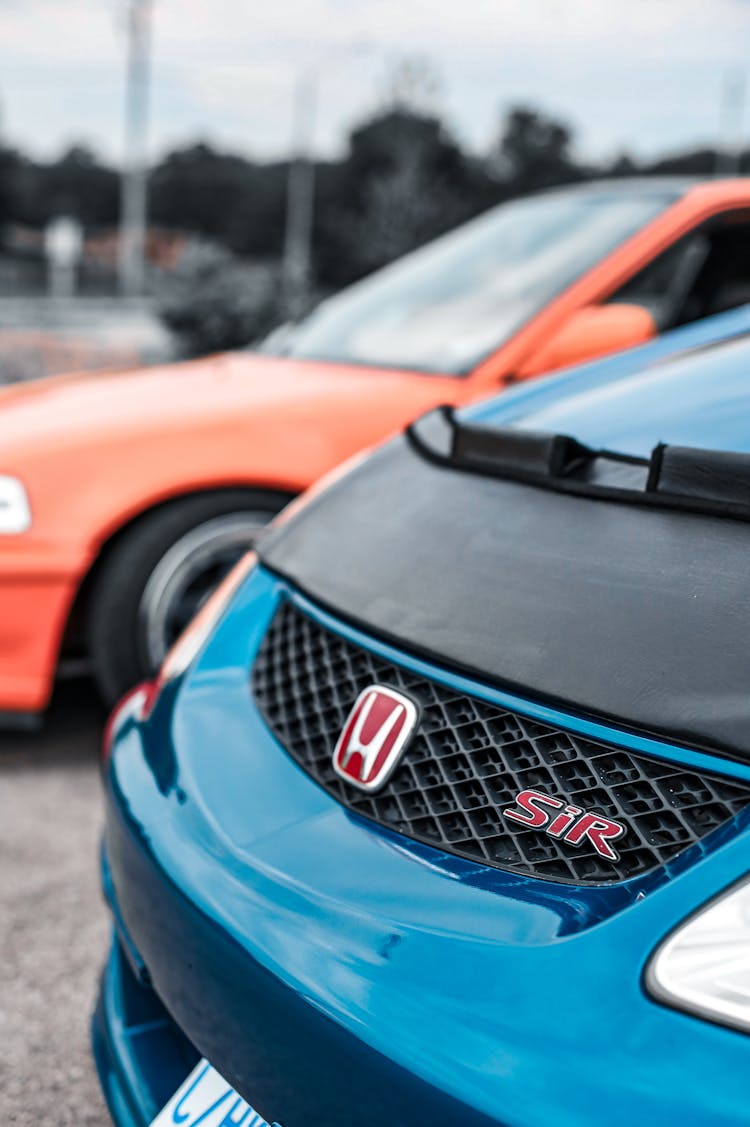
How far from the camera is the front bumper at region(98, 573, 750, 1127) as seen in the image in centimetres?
95

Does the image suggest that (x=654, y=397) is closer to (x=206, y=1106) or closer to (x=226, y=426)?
(x=206, y=1106)

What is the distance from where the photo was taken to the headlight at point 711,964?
0.95m

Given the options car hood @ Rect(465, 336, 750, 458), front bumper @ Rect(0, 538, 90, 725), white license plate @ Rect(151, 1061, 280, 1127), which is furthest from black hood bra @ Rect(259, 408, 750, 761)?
front bumper @ Rect(0, 538, 90, 725)

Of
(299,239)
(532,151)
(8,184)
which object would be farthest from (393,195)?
(8,184)

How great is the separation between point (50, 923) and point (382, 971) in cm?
158

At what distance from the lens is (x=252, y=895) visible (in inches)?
50.2

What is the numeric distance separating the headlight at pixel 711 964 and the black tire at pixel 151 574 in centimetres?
229

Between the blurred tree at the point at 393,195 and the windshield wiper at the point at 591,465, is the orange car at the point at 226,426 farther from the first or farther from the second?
the blurred tree at the point at 393,195

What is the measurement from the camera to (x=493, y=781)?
1.24 meters

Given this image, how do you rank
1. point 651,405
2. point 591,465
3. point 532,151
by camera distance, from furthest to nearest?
point 532,151
point 651,405
point 591,465

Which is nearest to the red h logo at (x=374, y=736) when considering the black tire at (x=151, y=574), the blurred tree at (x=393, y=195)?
the black tire at (x=151, y=574)

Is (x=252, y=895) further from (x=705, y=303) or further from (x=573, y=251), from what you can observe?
(x=705, y=303)

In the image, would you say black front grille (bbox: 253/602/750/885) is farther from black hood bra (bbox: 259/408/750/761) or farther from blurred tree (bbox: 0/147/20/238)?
blurred tree (bbox: 0/147/20/238)

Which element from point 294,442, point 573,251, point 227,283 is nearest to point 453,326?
point 573,251
